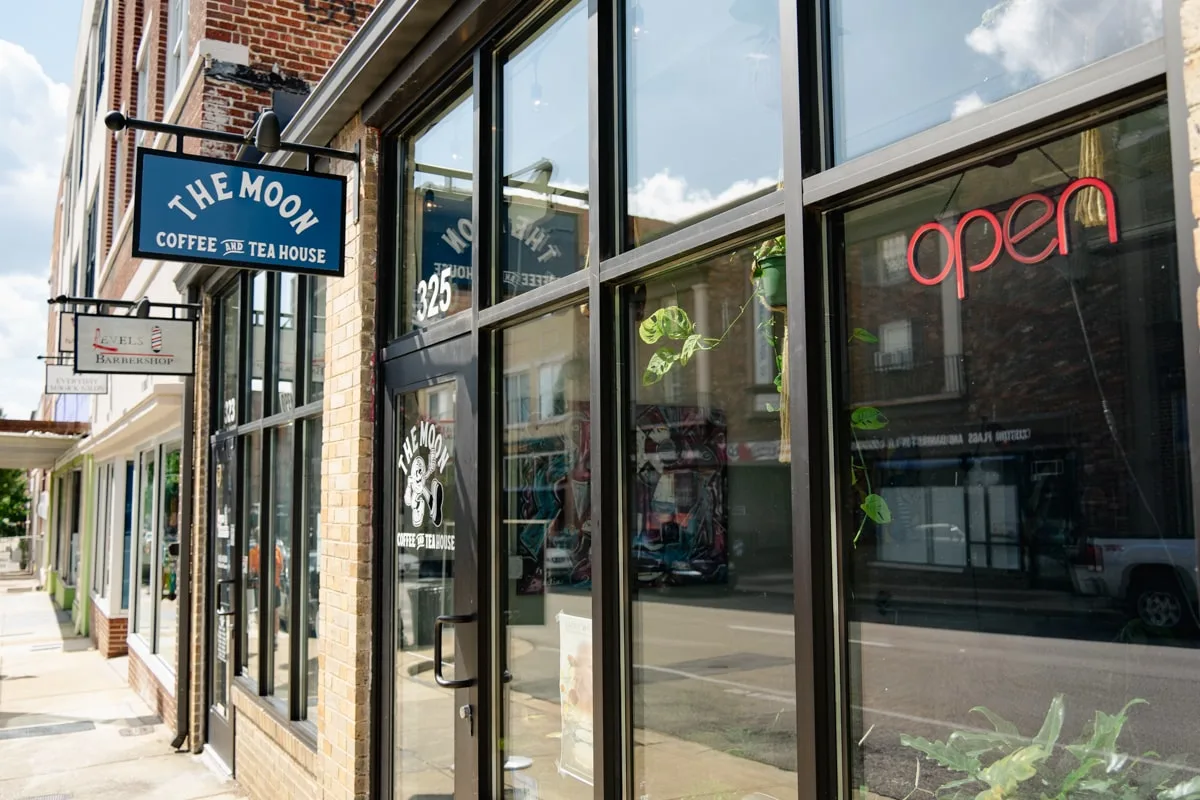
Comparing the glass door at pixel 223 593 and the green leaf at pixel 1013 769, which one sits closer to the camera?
the green leaf at pixel 1013 769

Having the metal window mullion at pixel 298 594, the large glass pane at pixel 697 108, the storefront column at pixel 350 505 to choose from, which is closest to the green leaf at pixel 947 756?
the large glass pane at pixel 697 108

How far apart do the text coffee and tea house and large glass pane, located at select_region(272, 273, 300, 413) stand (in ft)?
3.81

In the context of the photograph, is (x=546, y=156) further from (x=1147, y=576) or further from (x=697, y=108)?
(x=1147, y=576)

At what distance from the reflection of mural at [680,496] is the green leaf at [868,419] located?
0.50m

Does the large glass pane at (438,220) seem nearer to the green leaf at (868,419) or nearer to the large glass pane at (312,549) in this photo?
the large glass pane at (312,549)

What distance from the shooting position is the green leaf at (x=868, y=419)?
7.70 feet

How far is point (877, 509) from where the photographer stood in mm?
2348

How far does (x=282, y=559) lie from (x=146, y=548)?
746cm

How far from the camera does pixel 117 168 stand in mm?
15391

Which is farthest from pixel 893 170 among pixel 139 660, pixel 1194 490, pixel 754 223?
pixel 139 660

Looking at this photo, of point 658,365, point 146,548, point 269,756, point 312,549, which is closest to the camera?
point 658,365

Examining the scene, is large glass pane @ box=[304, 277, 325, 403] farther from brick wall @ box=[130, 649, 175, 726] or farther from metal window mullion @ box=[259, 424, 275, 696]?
brick wall @ box=[130, 649, 175, 726]

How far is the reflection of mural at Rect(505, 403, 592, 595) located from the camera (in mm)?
3533

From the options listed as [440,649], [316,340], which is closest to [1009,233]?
[440,649]
